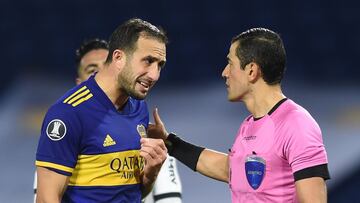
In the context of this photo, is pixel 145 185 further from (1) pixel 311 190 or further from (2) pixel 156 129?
(1) pixel 311 190

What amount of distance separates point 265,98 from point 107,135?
2.00 feet

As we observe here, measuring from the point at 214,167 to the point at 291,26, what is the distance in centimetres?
377

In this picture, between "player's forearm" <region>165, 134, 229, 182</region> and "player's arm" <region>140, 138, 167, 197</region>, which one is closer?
"player's arm" <region>140, 138, 167, 197</region>

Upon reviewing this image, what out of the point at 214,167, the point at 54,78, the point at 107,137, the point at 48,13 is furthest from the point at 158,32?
the point at 48,13

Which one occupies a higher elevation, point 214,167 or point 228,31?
point 228,31

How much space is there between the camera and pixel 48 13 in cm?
687

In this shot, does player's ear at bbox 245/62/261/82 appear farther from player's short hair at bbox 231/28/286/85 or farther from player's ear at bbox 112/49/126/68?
player's ear at bbox 112/49/126/68

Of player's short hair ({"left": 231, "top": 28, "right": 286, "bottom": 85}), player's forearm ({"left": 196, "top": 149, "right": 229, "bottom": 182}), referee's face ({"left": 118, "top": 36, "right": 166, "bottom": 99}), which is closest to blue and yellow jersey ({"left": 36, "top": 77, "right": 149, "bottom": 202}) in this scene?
referee's face ({"left": 118, "top": 36, "right": 166, "bottom": 99})

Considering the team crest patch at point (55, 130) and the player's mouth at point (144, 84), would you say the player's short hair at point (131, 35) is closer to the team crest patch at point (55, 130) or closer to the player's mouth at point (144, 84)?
the player's mouth at point (144, 84)

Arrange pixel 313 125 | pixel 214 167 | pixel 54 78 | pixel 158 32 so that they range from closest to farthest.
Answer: pixel 313 125, pixel 158 32, pixel 214 167, pixel 54 78

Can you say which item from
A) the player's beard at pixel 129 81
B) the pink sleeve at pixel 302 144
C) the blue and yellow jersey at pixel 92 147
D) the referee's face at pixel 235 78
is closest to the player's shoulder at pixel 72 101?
the blue and yellow jersey at pixel 92 147

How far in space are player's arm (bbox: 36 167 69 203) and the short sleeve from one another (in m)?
0.02

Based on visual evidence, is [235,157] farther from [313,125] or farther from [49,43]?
[49,43]

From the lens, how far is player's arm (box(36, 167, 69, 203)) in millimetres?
2596
